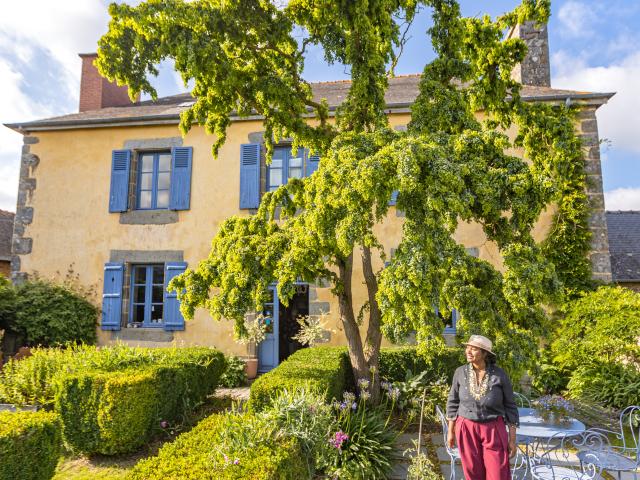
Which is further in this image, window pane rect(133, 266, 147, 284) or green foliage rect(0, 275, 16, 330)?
window pane rect(133, 266, 147, 284)

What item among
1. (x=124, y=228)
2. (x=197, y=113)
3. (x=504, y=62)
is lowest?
(x=124, y=228)

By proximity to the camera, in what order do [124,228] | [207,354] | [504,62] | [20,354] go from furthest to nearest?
1. [124,228]
2. [20,354]
3. [207,354]
4. [504,62]

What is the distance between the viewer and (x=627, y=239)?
10.9m

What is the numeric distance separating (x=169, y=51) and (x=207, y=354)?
4222 mm

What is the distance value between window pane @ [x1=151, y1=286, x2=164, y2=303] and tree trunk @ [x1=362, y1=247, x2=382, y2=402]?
17.4ft

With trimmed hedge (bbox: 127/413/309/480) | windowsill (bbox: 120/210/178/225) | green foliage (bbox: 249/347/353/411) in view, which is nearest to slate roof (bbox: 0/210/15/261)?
windowsill (bbox: 120/210/178/225)

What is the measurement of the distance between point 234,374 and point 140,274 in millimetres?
3196

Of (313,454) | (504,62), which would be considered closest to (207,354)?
(313,454)

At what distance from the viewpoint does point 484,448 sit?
346 centimetres

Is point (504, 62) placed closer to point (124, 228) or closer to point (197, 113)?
point (197, 113)

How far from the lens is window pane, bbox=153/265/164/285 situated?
32.0 feet

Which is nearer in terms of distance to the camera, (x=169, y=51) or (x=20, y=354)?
(x=169, y=51)

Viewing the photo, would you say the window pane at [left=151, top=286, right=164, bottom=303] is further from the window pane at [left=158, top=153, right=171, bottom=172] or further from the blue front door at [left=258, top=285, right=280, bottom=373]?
the window pane at [left=158, top=153, right=171, bottom=172]

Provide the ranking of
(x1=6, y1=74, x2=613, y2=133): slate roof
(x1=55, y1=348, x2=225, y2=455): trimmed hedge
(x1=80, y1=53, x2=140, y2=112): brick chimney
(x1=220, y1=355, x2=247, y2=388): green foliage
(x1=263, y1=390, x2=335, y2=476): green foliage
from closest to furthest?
(x1=263, y1=390, x2=335, y2=476): green foliage → (x1=55, y1=348, x2=225, y2=455): trimmed hedge → (x1=220, y1=355, x2=247, y2=388): green foliage → (x1=6, y1=74, x2=613, y2=133): slate roof → (x1=80, y1=53, x2=140, y2=112): brick chimney
